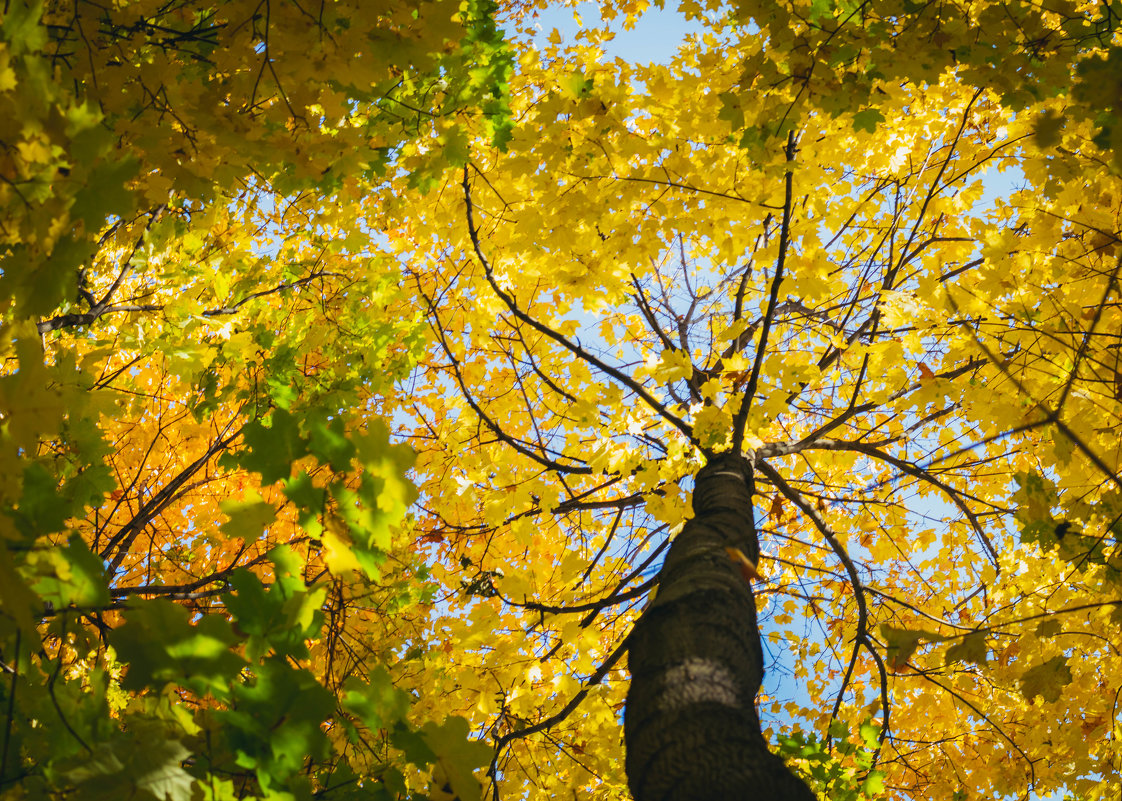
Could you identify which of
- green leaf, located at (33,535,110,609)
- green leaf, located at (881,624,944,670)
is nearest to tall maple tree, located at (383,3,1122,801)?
green leaf, located at (881,624,944,670)

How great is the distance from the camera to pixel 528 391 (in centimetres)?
432

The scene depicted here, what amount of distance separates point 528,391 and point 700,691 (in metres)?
3.04

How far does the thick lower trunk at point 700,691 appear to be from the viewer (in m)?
1.18

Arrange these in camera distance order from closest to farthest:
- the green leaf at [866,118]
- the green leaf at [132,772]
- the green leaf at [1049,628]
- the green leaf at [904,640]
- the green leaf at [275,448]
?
the green leaf at [132,772]
the green leaf at [275,448]
the green leaf at [904,640]
the green leaf at [1049,628]
the green leaf at [866,118]

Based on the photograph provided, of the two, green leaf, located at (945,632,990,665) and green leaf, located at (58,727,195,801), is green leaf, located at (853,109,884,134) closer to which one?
green leaf, located at (945,632,990,665)

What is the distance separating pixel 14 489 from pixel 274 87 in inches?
63.1

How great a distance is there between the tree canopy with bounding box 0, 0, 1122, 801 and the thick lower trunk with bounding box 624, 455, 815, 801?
0.01 metres

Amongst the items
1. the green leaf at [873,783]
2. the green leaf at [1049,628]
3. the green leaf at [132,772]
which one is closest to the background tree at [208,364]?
the green leaf at [132,772]

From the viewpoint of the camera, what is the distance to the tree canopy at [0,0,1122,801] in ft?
3.08

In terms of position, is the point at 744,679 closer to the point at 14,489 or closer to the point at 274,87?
the point at 14,489

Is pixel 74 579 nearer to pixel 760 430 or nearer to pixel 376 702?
pixel 376 702

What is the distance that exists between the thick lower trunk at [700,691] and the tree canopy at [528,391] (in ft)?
0.03

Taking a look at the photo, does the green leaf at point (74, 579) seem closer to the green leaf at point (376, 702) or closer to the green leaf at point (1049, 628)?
the green leaf at point (376, 702)

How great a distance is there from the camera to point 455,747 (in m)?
1.03
